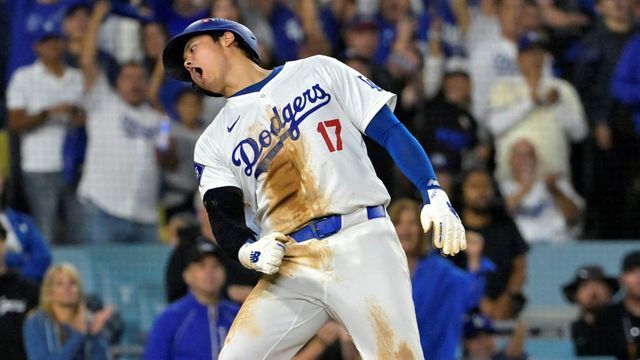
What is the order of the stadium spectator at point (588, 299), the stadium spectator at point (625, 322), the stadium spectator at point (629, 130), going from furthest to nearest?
1. the stadium spectator at point (629, 130)
2. the stadium spectator at point (588, 299)
3. the stadium spectator at point (625, 322)

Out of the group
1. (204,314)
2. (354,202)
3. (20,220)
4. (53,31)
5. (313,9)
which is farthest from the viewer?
(313,9)

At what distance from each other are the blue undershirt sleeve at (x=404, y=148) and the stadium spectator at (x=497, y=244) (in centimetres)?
368

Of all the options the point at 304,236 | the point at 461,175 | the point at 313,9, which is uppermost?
the point at 304,236

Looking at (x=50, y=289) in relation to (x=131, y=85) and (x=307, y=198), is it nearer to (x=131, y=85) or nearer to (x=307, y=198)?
(x=131, y=85)

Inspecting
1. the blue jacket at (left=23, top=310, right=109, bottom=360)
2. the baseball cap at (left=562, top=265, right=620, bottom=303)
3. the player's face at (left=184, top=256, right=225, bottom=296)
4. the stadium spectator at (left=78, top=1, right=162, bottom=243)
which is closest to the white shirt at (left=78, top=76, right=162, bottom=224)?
the stadium spectator at (left=78, top=1, right=162, bottom=243)

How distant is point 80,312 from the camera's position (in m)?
6.89

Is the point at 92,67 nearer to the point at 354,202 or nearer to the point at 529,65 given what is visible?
the point at 529,65

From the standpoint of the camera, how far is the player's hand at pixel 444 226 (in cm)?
394

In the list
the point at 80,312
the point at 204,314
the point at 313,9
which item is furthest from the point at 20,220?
the point at 313,9

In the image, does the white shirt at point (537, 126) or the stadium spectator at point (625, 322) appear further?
the white shirt at point (537, 126)

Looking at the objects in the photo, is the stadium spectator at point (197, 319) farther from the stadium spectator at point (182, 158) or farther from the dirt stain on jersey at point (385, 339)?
the dirt stain on jersey at point (385, 339)

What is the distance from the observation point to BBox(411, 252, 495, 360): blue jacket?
5.85 m

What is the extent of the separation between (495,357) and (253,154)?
3.31 metres

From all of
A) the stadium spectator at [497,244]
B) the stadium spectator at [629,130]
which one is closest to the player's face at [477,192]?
the stadium spectator at [497,244]
